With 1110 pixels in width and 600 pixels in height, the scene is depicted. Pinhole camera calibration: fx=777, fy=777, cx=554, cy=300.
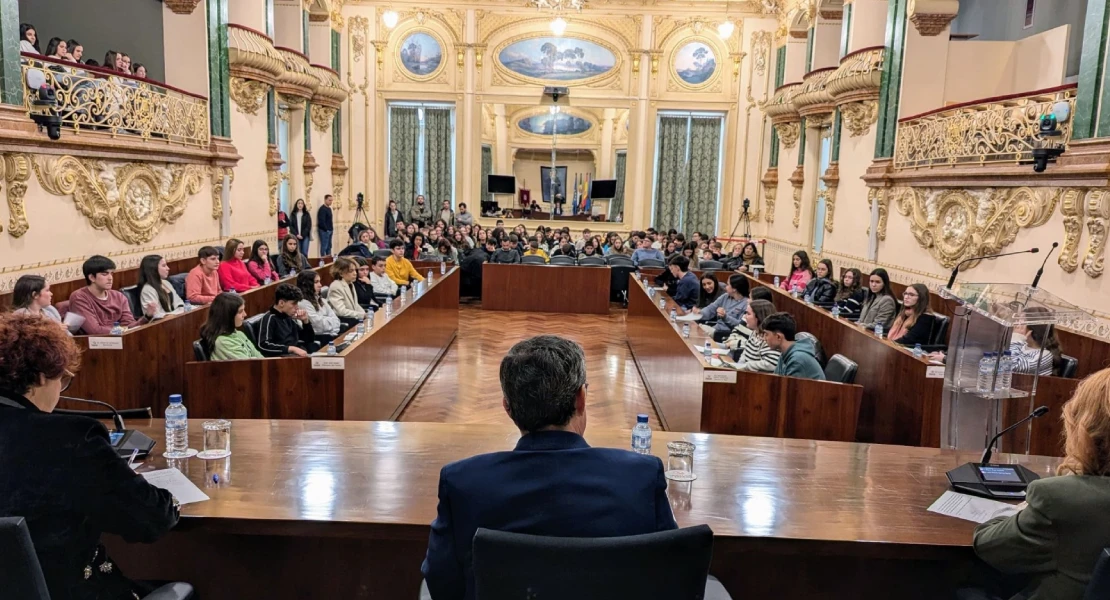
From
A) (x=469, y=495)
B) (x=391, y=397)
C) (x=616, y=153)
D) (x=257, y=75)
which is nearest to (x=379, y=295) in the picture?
(x=391, y=397)

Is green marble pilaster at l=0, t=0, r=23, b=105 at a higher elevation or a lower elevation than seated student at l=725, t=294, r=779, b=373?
higher

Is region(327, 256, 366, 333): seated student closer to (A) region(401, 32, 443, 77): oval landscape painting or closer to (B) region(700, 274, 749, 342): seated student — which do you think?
(B) region(700, 274, 749, 342): seated student

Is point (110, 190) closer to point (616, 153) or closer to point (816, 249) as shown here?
point (816, 249)

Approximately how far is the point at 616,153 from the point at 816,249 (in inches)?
248

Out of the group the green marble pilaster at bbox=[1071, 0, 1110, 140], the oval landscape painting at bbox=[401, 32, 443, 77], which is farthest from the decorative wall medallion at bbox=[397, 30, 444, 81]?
the green marble pilaster at bbox=[1071, 0, 1110, 140]

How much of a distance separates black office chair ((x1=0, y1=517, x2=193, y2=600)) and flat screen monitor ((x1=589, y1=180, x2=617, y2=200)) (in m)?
15.0

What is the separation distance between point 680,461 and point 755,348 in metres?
2.32

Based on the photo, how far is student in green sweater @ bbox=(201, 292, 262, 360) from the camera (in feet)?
14.3

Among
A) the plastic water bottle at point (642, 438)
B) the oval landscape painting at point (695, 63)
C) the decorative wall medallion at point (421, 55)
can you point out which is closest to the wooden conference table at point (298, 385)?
the plastic water bottle at point (642, 438)

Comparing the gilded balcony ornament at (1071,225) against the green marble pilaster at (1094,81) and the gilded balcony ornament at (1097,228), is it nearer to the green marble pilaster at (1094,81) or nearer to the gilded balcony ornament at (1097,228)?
the gilded balcony ornament at (1097,228)

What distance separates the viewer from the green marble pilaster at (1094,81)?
18.5 ft

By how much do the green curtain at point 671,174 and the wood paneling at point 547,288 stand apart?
598cm

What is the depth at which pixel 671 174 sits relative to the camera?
16.2 meters

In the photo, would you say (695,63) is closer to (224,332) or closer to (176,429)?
(224,332)
